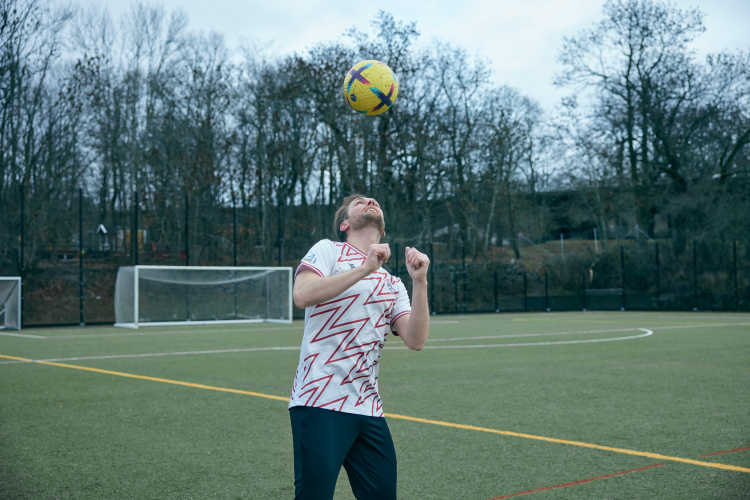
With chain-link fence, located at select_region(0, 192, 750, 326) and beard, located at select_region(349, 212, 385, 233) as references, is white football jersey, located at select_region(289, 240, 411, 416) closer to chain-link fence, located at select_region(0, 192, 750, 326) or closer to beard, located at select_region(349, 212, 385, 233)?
beard, located at select_region(349, 212, 385, 233)

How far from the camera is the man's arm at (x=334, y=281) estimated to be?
2.93m

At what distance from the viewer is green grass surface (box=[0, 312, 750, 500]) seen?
5.23 metres

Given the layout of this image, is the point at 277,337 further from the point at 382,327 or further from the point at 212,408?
the point at 382,327

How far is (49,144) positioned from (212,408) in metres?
27.3

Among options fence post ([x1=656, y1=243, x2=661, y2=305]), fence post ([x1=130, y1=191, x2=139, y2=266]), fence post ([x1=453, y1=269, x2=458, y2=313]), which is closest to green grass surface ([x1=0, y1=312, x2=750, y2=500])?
fence post ([x1=130, y1=191, x2=139, y2=266])

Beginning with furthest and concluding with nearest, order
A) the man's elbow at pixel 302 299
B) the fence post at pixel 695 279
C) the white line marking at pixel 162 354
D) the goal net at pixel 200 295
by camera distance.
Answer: the fence post at pixel 695 279 → the goal net at pixel 200 295 → the white line marking at pixel 162 354 → the man's elbow at pixel 302 299

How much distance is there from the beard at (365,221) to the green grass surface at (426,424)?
2383 mm

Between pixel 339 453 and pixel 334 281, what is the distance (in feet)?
2.33

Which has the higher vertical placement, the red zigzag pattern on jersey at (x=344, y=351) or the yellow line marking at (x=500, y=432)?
the red zigzag pattern on jersey at (x=344, y=351)

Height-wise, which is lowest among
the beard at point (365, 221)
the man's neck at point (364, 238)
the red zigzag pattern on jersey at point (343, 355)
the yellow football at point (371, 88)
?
the red zigzag pattern on jersey at point (343, 355)

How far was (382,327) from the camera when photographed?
3332mm

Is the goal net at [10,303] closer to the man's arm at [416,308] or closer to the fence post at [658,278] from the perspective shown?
the man's arm at [416,308]

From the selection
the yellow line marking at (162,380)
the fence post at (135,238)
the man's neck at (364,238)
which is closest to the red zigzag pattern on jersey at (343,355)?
the man's neck at (364,238)

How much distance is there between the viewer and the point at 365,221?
10.8ft
